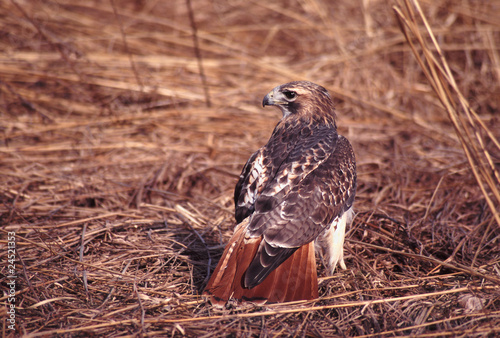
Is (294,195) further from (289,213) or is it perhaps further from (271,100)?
(271,100)

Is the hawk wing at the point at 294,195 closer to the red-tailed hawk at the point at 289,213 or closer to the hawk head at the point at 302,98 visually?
the red-tailed hawk at the point at 289,213

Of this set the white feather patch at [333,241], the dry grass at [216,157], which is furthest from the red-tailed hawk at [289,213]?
the dry grass at [216,157]

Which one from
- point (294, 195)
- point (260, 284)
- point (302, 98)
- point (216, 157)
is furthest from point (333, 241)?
point (216, 157)

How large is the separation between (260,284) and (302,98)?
1.62 metres

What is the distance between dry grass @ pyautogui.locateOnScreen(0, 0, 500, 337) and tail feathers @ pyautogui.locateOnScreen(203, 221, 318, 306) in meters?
0.11

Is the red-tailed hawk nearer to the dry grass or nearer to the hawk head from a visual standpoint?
the hawk head

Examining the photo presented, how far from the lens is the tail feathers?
9.20 ft

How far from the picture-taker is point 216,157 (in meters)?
5.30

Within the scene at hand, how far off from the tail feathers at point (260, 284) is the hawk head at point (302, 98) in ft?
4.06

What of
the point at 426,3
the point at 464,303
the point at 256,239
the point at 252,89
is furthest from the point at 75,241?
the point at 426,3

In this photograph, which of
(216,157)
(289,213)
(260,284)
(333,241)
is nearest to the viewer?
(260,284)

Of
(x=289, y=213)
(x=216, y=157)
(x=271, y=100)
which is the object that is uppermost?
(x=271, y=100)

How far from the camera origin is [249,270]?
279cm

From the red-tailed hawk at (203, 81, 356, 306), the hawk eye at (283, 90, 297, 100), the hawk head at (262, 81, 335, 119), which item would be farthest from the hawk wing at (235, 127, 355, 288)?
the hawk eye at (283, 90, 297, 100)
